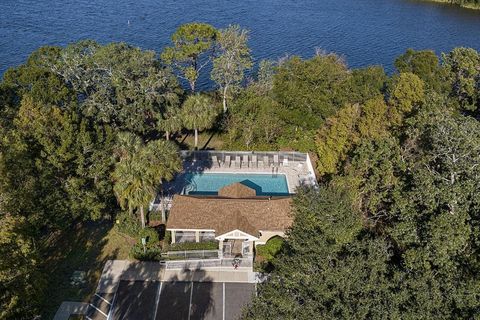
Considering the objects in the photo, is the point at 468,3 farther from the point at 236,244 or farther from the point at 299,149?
the point at 236,244

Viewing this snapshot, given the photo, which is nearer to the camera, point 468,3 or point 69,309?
point 69,309

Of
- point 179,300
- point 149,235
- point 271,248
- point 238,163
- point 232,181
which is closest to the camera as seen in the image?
point 179,300

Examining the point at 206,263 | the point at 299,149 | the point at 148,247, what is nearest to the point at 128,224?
the point at 148,247

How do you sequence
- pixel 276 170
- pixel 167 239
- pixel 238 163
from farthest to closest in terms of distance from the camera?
pixel 238 163 < pixel 276 170 < pixel 167 239

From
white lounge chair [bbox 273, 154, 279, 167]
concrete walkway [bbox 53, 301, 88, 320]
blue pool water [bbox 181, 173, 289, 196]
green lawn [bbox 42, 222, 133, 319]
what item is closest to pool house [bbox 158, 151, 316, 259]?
blue pool water [bbox 181, 173, 289, 196]

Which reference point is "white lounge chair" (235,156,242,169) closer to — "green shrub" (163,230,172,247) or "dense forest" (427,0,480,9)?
"green shrub" (163,230,172,247)

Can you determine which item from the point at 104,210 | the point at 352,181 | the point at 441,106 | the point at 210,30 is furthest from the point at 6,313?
the point at 210,30
